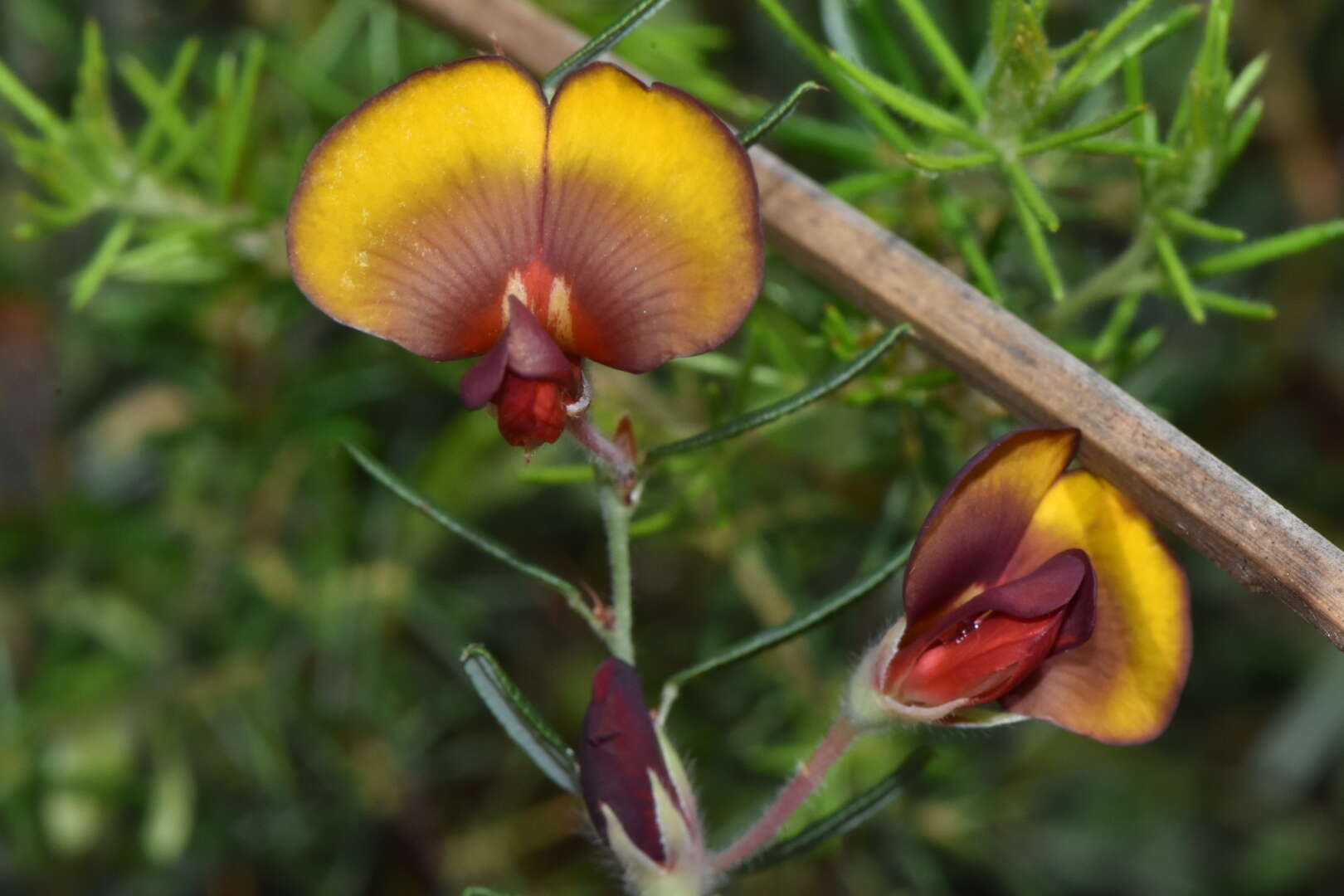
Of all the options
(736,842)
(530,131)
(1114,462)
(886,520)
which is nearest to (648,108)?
(530,131)

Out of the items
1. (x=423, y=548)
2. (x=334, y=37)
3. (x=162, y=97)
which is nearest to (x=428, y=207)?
(x=162, y=97)

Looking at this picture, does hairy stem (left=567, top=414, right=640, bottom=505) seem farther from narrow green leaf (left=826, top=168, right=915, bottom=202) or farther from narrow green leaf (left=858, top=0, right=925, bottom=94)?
narrow green leaf (left=858, top=0, right=925, bottom=94)

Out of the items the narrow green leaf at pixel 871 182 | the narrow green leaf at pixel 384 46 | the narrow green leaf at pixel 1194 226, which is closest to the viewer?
the narrow green leaf at pixel 1194 226

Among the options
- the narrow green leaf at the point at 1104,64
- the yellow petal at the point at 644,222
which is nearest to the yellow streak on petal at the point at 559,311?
the yellow petal at the point at 644,222

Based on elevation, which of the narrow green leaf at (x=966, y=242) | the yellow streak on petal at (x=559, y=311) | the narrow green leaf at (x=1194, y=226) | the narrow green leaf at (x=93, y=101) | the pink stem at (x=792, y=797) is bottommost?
the pink stem at (x=792, y=797)

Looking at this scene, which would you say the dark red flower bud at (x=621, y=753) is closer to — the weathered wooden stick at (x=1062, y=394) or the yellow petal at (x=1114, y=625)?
the yellow petal at (x=1114, y=625)


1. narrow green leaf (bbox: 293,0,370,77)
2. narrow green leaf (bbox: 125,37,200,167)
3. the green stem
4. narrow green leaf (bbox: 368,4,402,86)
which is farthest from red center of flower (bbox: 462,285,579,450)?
narrow green leaf (bbox: 293,0,370,77)
